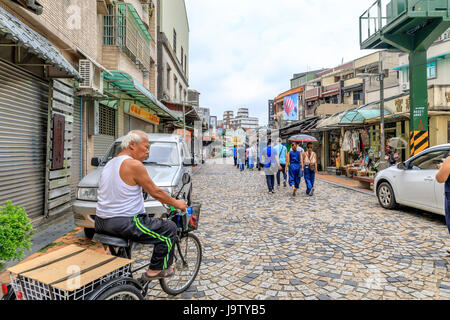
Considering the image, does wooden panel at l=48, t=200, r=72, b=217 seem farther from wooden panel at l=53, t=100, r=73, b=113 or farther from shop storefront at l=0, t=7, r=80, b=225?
wooden panel at l=53, t=100, r=73, b=113

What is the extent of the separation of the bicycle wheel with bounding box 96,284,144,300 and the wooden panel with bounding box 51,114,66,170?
18.5ft

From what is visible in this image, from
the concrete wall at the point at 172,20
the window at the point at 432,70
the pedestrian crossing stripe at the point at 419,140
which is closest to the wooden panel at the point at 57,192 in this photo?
the pedestrian crossing stripe at the point at 419,140

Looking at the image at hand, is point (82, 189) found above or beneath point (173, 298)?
above

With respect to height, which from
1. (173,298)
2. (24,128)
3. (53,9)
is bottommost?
(173,298)

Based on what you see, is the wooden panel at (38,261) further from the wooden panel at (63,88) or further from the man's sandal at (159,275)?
the wooden panel at (63,88)

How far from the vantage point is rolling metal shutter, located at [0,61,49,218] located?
5461 mm

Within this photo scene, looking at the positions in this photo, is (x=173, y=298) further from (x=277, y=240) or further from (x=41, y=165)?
(x=41, y=165)

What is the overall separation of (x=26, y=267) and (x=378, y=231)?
5.79 metres

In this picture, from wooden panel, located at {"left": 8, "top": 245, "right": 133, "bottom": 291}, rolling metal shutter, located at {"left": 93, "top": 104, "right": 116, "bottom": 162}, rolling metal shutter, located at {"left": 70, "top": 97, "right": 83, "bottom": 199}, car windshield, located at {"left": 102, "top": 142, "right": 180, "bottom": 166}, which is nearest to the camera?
wooden panel, located at {"left": 8, "top": 245, "right": 133, "bottom": 291}

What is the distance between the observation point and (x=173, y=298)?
3197 mm

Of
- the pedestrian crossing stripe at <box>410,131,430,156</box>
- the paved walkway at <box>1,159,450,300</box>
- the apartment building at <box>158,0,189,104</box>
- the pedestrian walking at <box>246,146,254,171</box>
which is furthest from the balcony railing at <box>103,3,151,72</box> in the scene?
the pedestrian walking at <box>246,146,254,171</box>

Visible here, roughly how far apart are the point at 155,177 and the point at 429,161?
240 inches

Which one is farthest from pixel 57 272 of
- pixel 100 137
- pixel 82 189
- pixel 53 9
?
pixel 100 137

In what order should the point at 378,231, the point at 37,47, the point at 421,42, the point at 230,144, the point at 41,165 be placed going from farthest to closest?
the point at 230,144, the point at 421,42, the point at 41,165, the point at 378,231, the point at 37,47
